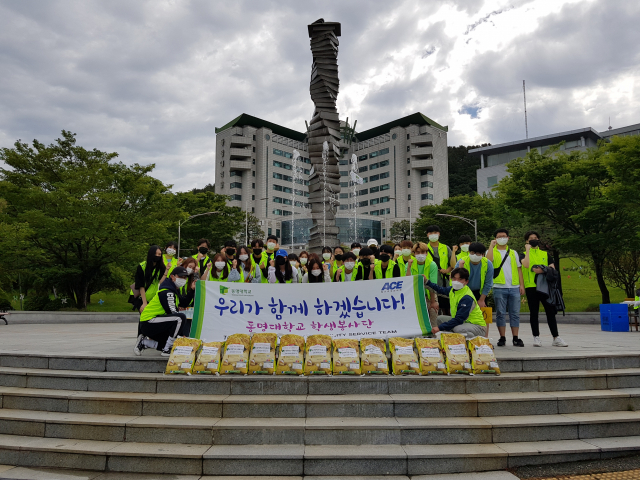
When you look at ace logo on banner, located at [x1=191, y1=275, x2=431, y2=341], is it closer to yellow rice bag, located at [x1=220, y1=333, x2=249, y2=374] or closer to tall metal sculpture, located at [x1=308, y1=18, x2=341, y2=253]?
yellow rice bag, located at [x1=220, y1=333, x2=249, y2=374]

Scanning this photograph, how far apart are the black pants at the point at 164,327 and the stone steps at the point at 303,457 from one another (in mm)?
1964

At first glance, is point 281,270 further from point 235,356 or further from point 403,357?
point 403,357

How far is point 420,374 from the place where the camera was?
5.71m

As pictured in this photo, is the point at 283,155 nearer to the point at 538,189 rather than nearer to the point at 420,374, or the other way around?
the point at 538,189

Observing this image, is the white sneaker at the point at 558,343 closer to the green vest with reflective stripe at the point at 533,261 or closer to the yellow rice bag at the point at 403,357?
the green vest with reflective stripe at the point at 533,261

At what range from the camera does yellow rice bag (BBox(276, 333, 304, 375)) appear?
5.69 metres

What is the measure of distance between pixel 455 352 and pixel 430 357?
35 centimetres

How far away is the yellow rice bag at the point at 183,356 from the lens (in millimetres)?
5723

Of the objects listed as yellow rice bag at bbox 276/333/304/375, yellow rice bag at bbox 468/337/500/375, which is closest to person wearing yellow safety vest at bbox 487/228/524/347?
yellow rice bag at bbox 468/337/500/375

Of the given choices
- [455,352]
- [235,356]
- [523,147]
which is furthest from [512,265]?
[523,147]

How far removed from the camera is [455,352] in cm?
576

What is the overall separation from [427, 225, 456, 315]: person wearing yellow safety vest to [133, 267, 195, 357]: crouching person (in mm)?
4272

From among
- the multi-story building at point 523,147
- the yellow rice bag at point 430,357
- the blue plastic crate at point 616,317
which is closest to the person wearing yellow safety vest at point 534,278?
the yellow rice bag at point 430,357

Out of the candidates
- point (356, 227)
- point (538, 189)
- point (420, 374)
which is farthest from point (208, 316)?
point (356, 227)
